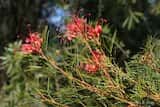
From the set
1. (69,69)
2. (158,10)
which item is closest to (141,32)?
(158,10)

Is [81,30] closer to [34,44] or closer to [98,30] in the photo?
[98,30]

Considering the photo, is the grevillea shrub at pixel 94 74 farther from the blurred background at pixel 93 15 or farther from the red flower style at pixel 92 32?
the blurred background at pixel 93 15

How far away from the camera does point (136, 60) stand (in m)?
2.12

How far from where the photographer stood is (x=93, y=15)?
139 inches

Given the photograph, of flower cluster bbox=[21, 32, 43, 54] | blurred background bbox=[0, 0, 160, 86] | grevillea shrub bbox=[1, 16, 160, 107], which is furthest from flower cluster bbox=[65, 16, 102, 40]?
blurred background bbox=[0, 0, 160, 86]

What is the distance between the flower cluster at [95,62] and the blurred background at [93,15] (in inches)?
55.5

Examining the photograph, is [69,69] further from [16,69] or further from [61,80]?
[16,69]

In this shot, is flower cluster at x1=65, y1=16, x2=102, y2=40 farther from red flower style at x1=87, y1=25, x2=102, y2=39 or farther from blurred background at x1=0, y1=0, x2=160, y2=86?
blurred background at x1=0, y1=0, x2=160, y2=86

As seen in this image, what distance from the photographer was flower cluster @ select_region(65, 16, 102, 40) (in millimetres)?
2125

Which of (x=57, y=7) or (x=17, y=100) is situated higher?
(x=57, y=7)

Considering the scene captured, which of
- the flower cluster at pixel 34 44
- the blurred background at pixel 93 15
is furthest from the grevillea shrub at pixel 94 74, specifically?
the blurred background at pixel 93 15

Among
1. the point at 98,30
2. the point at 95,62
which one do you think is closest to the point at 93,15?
the point at 98,30

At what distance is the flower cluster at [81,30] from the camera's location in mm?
2125

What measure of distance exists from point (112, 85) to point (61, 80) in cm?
71
